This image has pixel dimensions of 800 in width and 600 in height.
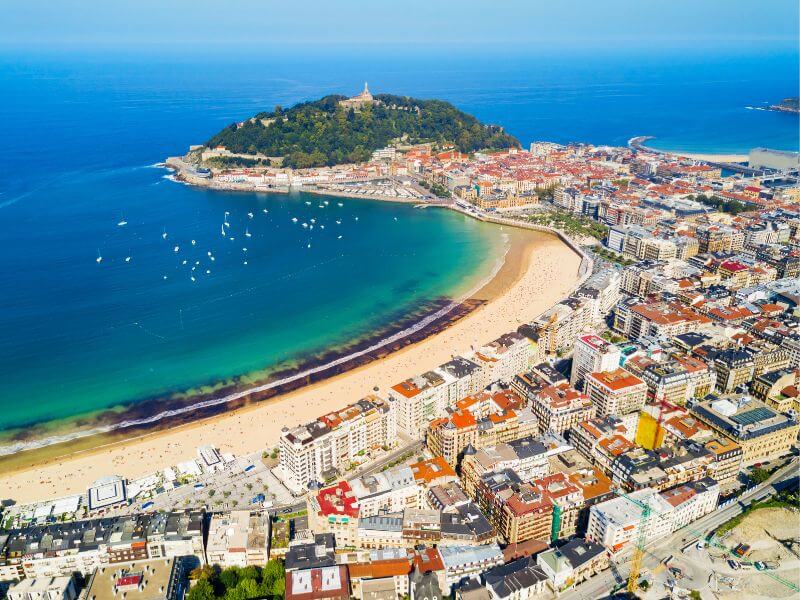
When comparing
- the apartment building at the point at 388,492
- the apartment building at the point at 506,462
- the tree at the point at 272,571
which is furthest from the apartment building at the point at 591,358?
the tree at the point at 272,571

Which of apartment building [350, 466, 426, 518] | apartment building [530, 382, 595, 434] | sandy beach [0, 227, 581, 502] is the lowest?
sandy beach [0, 227, 581, 502]

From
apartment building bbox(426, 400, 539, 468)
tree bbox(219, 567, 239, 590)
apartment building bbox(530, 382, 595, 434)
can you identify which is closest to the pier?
apartment building bbox(530, 382, 595, 434)

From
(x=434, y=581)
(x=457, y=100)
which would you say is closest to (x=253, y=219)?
(x=434, y=581)

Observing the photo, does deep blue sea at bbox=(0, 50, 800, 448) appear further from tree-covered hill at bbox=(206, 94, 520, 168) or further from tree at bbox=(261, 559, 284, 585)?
tree at bbox=(261, 559, 284, 585)

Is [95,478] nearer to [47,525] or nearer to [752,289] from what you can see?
[47,525]

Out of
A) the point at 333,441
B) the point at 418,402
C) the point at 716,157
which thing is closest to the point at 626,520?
the point at 418,402

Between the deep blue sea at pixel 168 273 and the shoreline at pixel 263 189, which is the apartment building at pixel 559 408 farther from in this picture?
the shoreline at pixel 263 189
